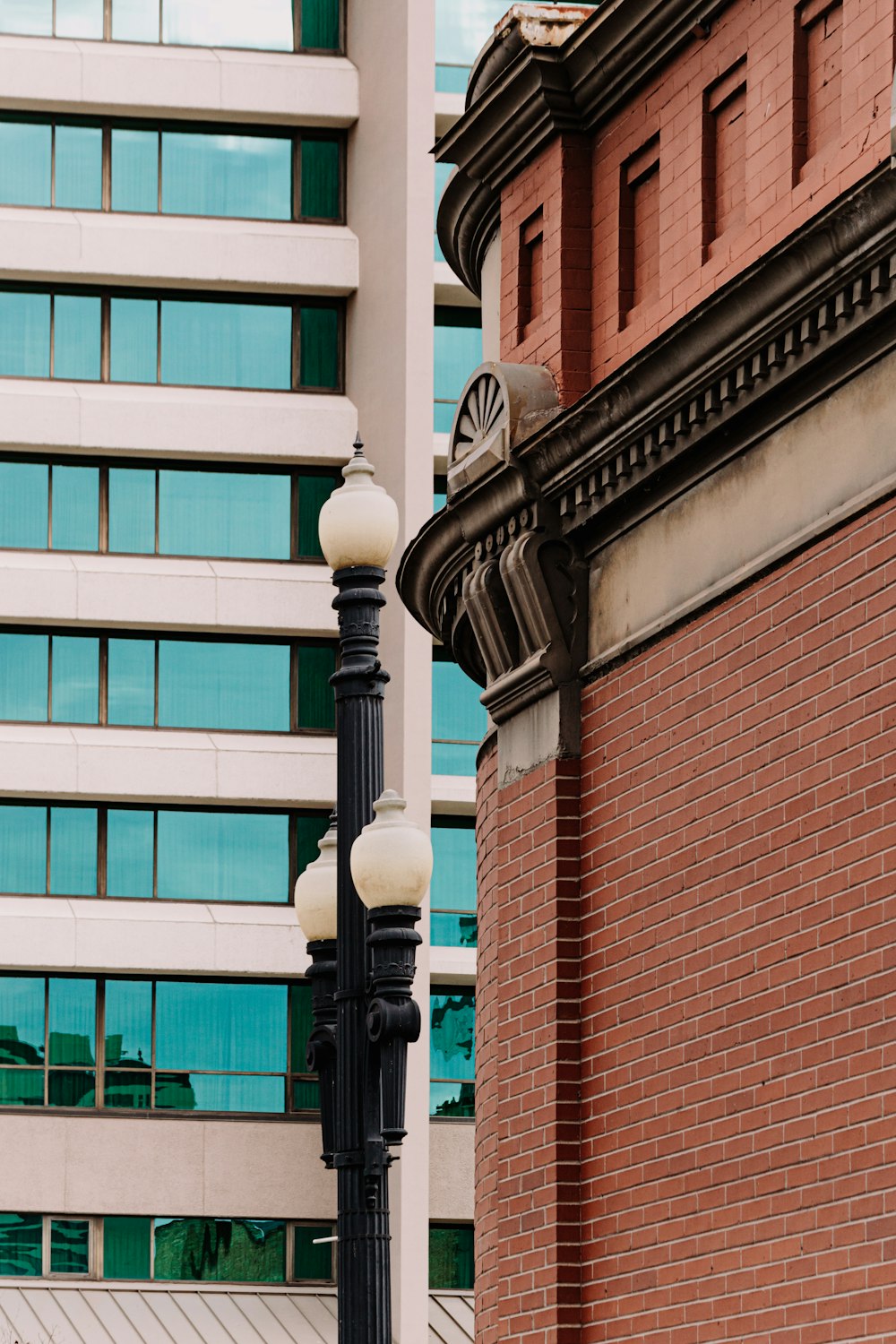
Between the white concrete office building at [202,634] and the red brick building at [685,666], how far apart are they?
1106 inches

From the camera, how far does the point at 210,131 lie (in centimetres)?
4481

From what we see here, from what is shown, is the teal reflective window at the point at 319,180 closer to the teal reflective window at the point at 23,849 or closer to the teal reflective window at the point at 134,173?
the teal reflective window at the point at 134,173

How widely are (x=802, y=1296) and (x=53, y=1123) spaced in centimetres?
3288

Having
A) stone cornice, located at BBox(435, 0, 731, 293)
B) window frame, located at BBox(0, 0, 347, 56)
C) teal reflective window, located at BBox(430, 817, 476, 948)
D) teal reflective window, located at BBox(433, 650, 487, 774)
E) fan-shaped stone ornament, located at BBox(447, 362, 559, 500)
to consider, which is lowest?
fan-shaped stone ornament, located at BBox(447, 362, 559, 500)

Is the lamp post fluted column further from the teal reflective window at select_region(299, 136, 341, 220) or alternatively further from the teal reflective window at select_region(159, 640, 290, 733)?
the teal reflective window at select_region(299, 136, 341, 220)

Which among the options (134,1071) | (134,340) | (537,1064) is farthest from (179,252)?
(537,1064)

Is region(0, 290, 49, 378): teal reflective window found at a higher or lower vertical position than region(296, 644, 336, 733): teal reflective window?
higher

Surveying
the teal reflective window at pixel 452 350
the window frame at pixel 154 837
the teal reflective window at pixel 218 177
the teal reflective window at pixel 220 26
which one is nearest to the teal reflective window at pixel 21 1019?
the window frame at pixel 154 837

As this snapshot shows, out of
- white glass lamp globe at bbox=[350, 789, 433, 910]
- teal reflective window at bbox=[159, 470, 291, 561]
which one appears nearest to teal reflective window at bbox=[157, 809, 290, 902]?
teal reflective window at bbox=[159, 470, 291, 561]

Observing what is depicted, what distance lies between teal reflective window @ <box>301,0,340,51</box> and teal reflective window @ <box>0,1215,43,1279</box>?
20.1 m

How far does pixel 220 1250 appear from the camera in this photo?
41.5m

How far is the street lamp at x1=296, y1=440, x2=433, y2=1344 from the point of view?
9.93 metres

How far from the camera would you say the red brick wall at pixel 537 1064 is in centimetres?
1184

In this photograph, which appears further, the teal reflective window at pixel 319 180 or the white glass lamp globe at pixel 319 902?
the teal reflective window at pixel 319 180
